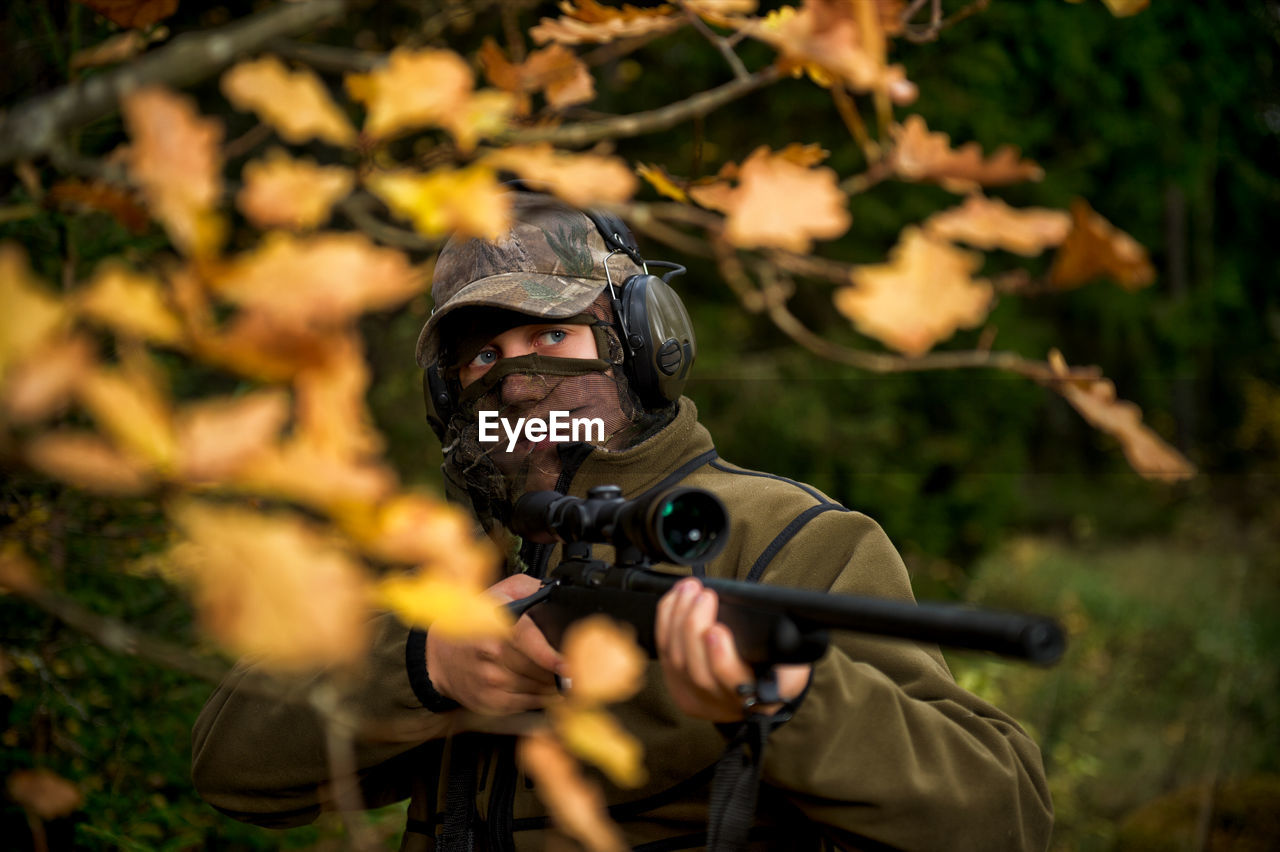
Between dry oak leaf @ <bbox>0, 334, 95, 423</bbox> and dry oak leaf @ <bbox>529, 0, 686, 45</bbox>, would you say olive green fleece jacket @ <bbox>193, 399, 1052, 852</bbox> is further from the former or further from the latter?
dry oak leaf @ <bbox>529, 0, 686, 45</bbox>

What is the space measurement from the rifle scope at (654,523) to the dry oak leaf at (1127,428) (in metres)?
0.50

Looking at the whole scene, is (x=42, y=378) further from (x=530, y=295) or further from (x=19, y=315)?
(x=530, y=295)

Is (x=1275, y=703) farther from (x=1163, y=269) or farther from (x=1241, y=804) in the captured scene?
(x=1163, y=269)

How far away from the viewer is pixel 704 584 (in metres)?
1.41

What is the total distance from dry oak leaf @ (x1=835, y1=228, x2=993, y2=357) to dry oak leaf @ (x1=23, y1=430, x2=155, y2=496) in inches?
24.6

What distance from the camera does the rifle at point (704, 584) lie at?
1.04 meters

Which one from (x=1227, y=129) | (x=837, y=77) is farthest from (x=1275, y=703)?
(x=837, y=77)

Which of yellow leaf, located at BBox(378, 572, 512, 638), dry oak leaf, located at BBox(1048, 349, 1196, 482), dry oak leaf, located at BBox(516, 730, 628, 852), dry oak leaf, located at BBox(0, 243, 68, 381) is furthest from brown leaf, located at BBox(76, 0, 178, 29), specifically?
dry oak leaf, located at BBox(1048, 349, 1196, 482)

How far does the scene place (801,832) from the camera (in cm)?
181

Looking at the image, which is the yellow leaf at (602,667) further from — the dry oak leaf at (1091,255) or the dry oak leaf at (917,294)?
the dry oak leaf at (1091,255)

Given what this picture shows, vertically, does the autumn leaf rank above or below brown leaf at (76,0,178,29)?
below

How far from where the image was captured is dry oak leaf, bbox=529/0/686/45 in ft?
4.38

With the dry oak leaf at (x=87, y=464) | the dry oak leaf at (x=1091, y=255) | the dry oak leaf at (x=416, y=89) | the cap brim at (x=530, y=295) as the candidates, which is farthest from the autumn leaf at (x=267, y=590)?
the cap brim at (x=530, y=295)

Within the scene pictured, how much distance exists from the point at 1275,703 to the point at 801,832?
7516 millimetres
